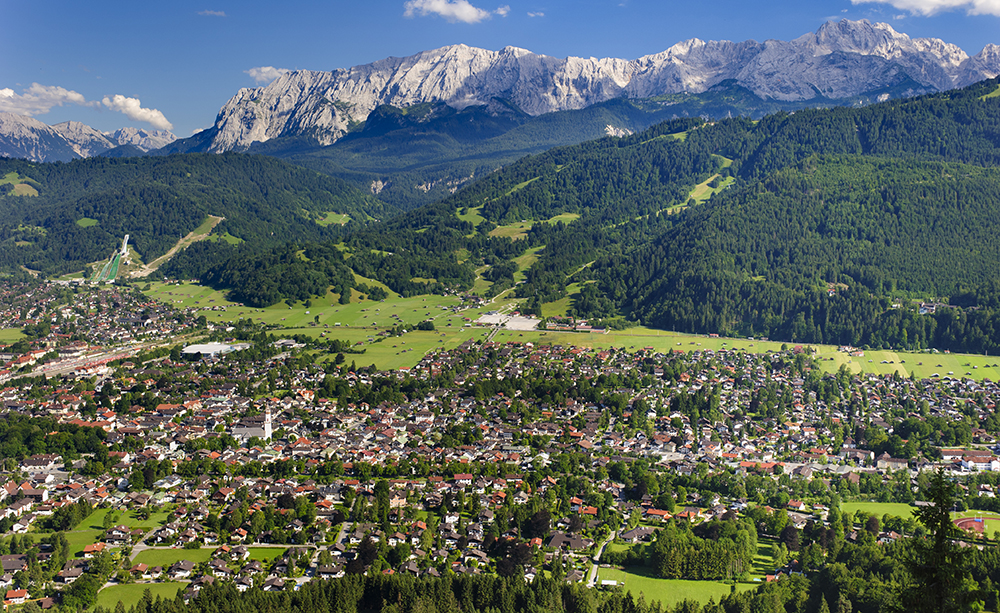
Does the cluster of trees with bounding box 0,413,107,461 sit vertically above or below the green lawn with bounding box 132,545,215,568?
above

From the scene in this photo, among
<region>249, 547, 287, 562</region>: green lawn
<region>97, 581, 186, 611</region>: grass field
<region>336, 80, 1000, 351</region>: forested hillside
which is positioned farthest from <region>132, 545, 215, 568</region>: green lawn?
<region>336, 80, 1000, 351</region>: forested hillside

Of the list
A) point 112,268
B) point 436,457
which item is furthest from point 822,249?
point 112,268

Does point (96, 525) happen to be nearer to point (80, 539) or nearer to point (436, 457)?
point (80, 539)

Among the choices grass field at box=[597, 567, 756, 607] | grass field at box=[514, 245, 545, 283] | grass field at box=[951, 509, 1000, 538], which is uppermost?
grass field at box=[514, 245, 545, 283]

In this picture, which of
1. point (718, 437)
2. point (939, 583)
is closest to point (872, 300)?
point (718, 437)

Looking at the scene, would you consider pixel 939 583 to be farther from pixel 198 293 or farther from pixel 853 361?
pixel 198 293

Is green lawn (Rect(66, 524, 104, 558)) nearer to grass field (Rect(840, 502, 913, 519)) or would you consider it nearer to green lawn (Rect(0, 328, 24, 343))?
grass field (Rect(840, 502, 913, 519))

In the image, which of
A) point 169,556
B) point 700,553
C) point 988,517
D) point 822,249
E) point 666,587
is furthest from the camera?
point 822,249
